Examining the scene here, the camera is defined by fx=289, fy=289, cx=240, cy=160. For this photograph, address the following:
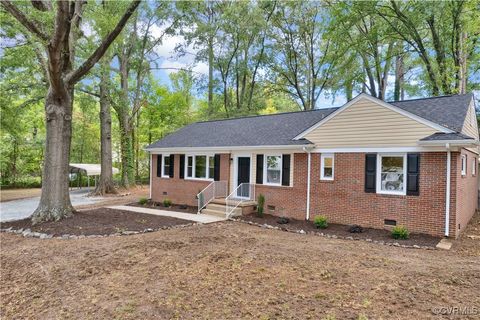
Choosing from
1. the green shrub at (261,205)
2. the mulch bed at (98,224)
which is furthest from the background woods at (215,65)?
the green shrub at (261,205)

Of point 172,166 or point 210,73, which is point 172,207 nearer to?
point 172,166

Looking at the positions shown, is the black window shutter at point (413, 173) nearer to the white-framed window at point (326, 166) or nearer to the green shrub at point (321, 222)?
the white-framed window at point (326, 166)

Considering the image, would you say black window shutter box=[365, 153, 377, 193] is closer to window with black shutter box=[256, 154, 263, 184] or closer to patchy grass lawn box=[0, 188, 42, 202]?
window with black shutter box=[256, 154, 263, 184]

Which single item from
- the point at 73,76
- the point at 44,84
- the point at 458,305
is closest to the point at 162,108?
the point at 44,84

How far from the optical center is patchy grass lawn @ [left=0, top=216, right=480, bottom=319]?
4.21 meters

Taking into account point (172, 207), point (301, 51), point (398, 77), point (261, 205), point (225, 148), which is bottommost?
point (172, 207)

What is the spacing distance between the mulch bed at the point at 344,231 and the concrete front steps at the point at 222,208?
0.34 m

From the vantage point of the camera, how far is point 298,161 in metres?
11.2

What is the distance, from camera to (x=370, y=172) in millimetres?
9523

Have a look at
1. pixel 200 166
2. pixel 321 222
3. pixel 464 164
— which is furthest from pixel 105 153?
pixel 464 164

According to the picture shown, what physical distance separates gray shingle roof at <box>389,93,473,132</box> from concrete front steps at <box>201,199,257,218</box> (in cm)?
685

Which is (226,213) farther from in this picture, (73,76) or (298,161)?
(73,76)

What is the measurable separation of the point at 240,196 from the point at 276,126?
3687 millimetres

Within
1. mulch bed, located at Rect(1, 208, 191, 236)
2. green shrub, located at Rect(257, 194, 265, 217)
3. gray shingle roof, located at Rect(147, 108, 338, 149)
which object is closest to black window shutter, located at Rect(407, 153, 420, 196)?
gray shingle roof, located at Rect(147, 108, 338, 149)
